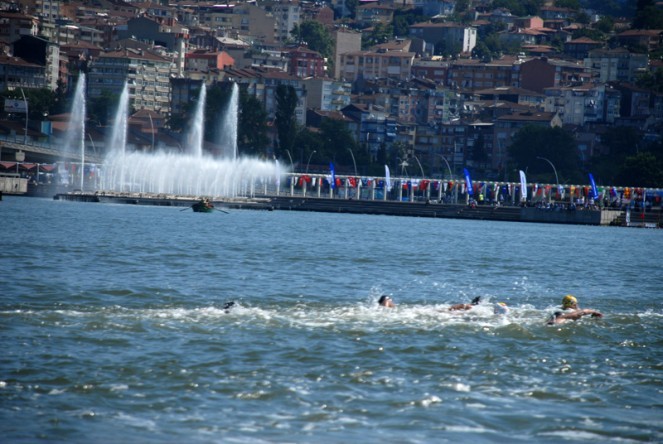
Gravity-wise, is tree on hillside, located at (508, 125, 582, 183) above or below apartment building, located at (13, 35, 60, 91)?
below

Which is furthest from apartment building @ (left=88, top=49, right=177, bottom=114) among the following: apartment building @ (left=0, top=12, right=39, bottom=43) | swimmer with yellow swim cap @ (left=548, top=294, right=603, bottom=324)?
swimmer with yellow swim cap @ (left=548, top=294, right=603, bottom=324)

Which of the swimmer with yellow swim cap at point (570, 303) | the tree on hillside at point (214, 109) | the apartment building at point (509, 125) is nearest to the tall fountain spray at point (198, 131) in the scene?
the tree on hillside at point (214, 109)

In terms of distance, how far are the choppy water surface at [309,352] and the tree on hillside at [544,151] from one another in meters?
107

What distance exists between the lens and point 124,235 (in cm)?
6538

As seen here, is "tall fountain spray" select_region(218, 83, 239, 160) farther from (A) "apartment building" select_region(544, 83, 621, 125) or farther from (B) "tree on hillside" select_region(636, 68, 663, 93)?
(B) "tree on hillside" select_region(636, 68, 663, 93)

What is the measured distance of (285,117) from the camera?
521ft

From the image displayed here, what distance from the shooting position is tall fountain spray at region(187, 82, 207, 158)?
145 meters

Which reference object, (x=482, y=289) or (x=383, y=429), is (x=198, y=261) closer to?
(x=482, y=289)

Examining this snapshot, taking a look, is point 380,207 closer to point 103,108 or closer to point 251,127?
point 251,127

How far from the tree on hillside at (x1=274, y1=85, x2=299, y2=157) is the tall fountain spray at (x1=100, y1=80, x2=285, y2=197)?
47.5 feet

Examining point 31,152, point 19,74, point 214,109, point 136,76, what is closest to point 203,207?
point 31,152

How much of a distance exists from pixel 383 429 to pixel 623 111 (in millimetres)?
182357

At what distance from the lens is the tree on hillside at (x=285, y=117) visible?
15762 centimetres

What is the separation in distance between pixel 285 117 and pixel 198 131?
11.9m
